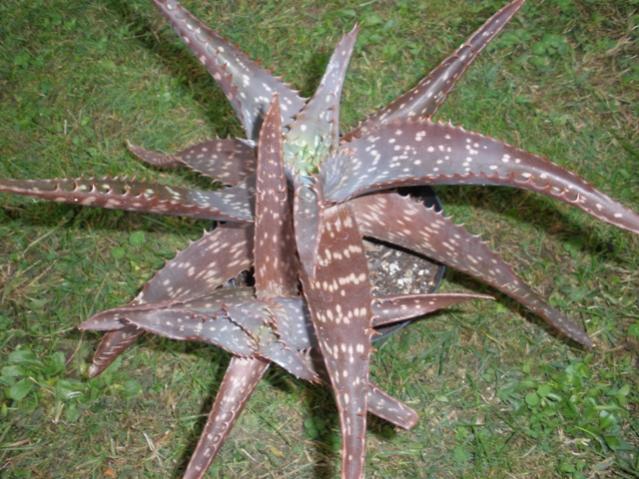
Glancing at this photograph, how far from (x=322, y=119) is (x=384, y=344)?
0.84 meters

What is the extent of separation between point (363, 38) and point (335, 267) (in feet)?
4.01

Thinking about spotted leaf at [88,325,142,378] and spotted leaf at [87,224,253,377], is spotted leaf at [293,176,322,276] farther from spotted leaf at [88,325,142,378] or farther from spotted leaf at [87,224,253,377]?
spotted leaf at [88,325,142,378]

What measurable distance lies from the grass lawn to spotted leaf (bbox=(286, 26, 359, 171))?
79 centimetres

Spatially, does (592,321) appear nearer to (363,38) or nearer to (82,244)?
(363,38)

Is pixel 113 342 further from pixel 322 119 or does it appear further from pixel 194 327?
pixel 322 119

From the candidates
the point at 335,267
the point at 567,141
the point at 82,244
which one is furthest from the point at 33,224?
the point at 567,141

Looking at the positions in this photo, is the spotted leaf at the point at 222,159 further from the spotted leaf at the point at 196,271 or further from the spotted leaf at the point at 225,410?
the spotted leaf at the point at 225,410

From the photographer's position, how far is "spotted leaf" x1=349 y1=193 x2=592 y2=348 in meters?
1.27

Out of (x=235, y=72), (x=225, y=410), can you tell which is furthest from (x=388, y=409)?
(x=235, y=72)

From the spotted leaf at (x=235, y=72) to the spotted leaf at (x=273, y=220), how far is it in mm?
191

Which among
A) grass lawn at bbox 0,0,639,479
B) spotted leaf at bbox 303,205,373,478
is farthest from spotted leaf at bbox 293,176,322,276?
grass lawn at bbox 0,0,639,479

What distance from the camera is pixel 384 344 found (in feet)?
5.82

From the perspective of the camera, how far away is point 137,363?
A: 5.94 ft

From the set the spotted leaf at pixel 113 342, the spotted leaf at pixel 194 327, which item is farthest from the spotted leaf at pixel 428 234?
the spotted leaf at pixel 113 342
